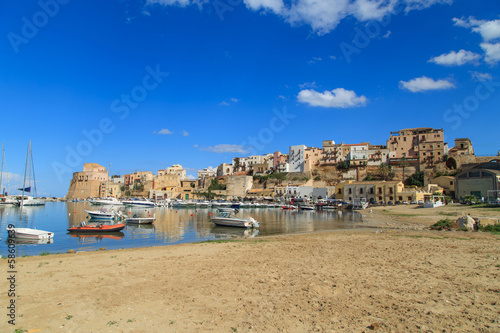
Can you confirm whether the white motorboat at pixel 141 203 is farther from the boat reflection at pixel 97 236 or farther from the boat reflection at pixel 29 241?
the boat reflection at pixel 29 241

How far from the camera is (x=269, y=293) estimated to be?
6.88 m

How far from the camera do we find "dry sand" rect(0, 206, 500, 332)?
523 cm

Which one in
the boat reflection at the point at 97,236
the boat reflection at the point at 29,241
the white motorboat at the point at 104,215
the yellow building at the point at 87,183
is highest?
the yellow building at the point at 87,183

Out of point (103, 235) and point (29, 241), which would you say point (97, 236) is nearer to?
point (103, 235)

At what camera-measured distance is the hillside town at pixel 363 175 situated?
2122 inches

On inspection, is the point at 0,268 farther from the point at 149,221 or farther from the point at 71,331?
the point at 149,221

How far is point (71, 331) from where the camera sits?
5.08m

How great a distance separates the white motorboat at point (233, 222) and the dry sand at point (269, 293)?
15730 mm

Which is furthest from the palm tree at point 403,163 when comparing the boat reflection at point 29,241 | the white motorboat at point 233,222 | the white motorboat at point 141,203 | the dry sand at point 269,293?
the boat reflection at point 29,241

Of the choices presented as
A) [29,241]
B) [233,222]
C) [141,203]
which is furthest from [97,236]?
[141,203]

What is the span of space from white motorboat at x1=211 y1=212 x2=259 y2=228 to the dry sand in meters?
15.7

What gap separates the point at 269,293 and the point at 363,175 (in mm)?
69668

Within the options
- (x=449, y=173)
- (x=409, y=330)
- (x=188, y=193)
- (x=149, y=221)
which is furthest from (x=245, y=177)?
(x=409, y=330)

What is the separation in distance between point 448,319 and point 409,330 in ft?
2.94
